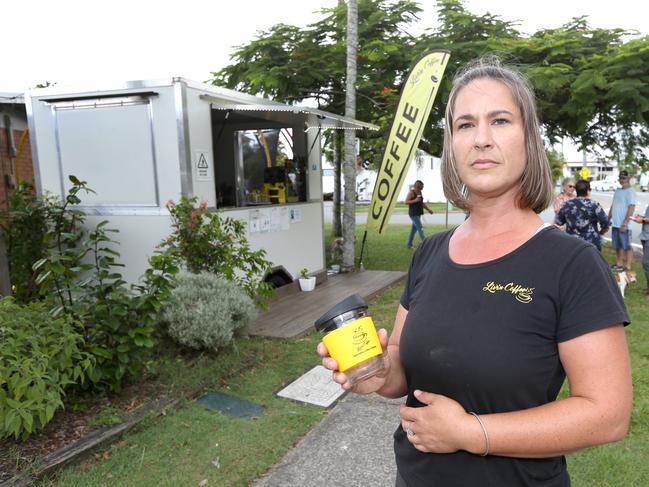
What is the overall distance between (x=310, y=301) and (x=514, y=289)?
6.18m

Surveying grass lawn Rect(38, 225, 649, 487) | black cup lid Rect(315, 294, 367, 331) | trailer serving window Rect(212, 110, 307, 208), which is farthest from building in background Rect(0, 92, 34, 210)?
black cup lid Rect(315, 294, 367, 331)

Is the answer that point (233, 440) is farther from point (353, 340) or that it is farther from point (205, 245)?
point (205, 245)

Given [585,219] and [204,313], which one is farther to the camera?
[585,219]

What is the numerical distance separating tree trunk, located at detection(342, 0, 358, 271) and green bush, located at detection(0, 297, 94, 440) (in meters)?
6.51

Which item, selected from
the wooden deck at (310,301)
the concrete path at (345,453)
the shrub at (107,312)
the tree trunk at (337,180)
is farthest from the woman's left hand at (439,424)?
the tree trunk at (337,180)

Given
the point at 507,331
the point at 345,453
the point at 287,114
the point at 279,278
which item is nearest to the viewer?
the point at 507,331

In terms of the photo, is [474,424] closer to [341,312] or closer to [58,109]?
[341,312]

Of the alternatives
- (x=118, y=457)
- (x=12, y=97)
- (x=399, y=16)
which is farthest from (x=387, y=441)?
(x=399, y=16)

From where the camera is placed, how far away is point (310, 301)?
7.29 meters

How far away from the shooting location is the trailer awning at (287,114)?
637 centimetres

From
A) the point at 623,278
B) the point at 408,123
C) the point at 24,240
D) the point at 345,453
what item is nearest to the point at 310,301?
the point at 408,123

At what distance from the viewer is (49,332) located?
10.6ft

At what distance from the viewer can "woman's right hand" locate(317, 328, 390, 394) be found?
4.45 feet

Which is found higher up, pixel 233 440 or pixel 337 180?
pixel 337 180
